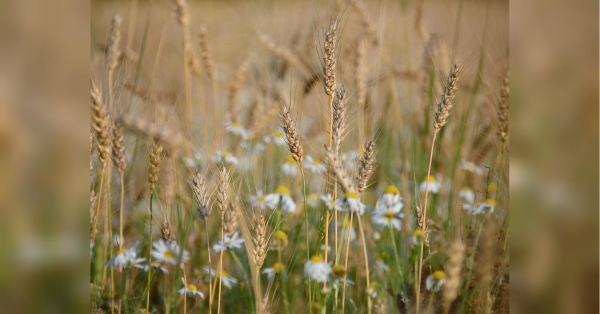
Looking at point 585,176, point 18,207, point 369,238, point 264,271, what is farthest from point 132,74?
point 585,176

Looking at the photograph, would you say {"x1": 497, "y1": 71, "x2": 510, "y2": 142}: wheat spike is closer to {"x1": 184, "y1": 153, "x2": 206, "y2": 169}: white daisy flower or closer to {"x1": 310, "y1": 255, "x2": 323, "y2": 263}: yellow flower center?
{"x1": 310, "y1": 255, "x2": 323, "y2": 263}: yellow flower center

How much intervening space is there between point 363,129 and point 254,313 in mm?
450

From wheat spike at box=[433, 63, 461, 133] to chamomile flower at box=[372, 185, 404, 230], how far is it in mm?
201

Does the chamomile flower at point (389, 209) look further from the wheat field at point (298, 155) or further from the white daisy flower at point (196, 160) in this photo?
the white daisy flower at point (196, 160)

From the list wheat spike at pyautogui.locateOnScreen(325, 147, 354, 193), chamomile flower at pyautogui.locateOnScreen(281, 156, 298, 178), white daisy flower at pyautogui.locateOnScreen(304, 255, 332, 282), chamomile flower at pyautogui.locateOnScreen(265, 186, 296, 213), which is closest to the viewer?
wheat spike at pyautogui.locateOnScreen(325, 147, 354, 193)

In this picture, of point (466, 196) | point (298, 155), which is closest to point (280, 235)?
point (298, 155)

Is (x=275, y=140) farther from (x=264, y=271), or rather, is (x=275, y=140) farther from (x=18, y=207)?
(x=18, y=207)

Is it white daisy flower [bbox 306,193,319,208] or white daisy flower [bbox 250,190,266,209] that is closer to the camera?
white daisy flower [bbox 250,190,266,209]

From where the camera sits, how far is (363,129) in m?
1.13

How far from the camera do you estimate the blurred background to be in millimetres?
875


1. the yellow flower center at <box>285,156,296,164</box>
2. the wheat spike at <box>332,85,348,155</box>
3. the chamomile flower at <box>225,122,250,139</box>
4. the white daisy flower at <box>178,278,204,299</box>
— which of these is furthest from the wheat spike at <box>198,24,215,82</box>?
the white daisy flower at <box>178,278,204,299</box>

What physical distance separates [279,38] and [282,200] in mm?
379

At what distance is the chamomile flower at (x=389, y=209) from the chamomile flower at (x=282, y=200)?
178 millimetres

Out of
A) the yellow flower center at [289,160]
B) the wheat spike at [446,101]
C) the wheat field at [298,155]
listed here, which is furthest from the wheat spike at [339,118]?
the yellow flower center at [289,160]
